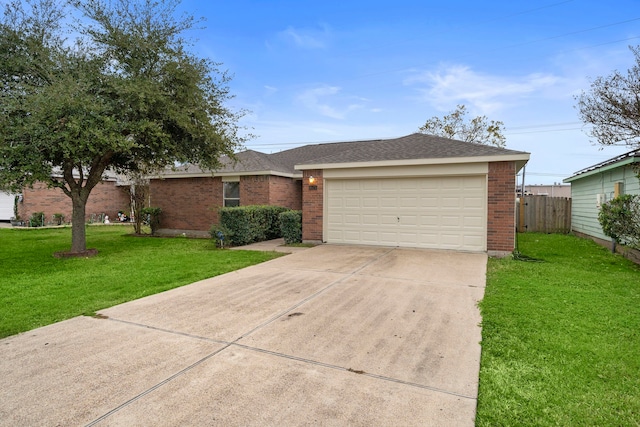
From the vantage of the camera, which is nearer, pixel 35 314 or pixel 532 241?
pixel 35 314

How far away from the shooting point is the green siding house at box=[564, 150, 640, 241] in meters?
9.82

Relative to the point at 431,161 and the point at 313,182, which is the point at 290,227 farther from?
the point at 431,161

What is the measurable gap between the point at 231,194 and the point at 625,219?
1237cm

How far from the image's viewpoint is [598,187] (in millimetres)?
12789

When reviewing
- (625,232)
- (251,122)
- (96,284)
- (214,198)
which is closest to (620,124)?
(625,232)

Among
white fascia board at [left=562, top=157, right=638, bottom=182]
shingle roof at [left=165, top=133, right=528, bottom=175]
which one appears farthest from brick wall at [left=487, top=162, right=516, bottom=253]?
white fascia board at [left=562, top=157, right=638, bottom=182]

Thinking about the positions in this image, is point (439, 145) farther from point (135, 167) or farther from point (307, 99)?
point (307, 99)

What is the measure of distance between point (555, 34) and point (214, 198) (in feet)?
51.4

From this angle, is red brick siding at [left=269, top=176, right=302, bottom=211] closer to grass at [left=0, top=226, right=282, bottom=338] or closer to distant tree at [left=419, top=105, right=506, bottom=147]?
grass at [left=0, top=226, right=282, bottom=338]

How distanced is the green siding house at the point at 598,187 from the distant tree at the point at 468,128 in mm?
9949

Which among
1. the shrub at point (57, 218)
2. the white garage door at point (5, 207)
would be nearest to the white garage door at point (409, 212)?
the shrub at point (57, 218)

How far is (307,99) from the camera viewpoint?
21.6 meters

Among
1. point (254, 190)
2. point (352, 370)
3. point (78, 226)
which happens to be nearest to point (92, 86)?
point (78, 226)

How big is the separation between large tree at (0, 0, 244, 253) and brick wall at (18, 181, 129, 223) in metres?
11.1
